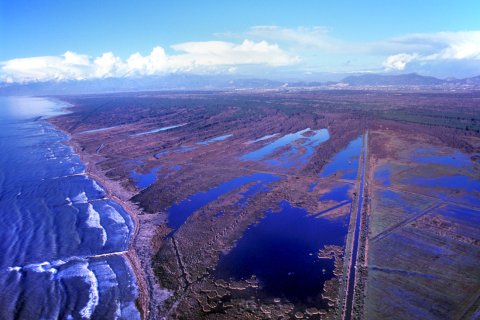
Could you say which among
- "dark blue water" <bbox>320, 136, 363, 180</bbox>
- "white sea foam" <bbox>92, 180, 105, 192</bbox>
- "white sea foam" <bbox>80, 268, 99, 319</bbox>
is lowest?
"white sea foam" <bbox>80, 268, 99, 319</bbox>

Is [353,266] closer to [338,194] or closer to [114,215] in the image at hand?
[338,194]

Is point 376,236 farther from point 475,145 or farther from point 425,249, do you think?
point 475,145

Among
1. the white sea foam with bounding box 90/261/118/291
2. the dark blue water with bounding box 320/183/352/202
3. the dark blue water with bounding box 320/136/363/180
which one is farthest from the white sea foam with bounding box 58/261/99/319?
the dark blue water with bounding box 320/136/363/180

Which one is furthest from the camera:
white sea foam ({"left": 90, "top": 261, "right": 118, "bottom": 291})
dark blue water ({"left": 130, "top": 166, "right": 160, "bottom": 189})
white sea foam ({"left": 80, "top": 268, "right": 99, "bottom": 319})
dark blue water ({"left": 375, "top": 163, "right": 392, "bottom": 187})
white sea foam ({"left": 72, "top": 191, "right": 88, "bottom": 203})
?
dark blue water ({"left": 130, "top": 166, "right": 160, "bottom": 189})

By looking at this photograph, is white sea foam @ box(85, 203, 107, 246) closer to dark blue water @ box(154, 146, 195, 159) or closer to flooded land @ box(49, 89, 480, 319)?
flooded land @ box(49, 89, 480, 319)

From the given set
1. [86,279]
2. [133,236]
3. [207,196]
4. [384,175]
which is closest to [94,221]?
[133,236]
